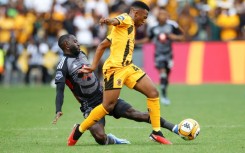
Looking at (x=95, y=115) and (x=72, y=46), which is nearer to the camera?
(x=95, y=115)

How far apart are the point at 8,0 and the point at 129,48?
2029 cm

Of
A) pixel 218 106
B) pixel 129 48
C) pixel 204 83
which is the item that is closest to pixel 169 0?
pixel 204 83

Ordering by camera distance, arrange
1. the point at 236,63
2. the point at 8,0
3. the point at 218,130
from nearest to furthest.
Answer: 1. the point at 218,130
2. the point at 236,63
3. the point at 8,0

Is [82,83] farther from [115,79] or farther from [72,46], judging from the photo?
[115,79]

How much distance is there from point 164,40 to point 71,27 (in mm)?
8614

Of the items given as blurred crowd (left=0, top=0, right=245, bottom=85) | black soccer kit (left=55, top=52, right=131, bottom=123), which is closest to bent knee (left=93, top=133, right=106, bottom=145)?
black soccer kit (left=55, top=52, right=131, bottom=123)

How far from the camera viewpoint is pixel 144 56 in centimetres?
2862

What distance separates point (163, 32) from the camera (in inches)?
826

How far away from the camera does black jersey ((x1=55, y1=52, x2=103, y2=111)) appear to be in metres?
12.3

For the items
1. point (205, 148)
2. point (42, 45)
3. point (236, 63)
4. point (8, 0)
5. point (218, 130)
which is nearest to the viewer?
point (205, 148)

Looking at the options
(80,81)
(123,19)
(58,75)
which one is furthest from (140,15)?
(58,75)

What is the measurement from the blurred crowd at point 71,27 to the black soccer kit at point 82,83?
16.4 m

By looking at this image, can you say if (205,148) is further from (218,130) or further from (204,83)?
(204,83)

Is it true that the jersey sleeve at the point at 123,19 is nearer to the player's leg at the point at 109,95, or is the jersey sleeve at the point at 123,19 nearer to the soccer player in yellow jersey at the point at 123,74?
the soccer player in yellow jersey at the point at 123,74
